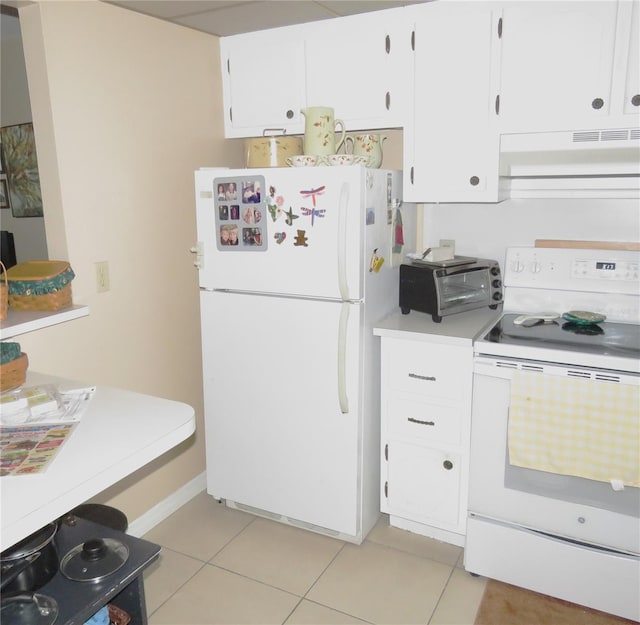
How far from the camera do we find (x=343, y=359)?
225 cm

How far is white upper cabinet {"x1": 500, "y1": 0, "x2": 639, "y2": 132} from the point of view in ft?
6.46

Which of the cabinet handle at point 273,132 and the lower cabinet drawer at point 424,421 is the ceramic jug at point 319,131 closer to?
the cabinet handle at point 273,132

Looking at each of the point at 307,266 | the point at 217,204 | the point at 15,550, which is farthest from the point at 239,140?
the point at 15,550

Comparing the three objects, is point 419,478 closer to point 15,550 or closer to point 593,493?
point 593,493

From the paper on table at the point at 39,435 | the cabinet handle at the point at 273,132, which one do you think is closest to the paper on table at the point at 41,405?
the paper on table at the point at 39,435

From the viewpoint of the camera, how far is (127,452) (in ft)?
4.46

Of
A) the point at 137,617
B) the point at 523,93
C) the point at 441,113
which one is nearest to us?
the point at 137,617

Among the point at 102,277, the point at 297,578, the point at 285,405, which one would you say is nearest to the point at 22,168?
the point at 102,277

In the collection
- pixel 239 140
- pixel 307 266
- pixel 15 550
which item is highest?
pixel 239 140

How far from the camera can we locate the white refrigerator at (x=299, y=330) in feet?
7.27

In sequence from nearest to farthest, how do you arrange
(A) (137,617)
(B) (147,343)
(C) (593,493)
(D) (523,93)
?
1. (A) (137,617)
2. (C) (593,493)
3. (D) (523,93)
4. (B) (147,343)

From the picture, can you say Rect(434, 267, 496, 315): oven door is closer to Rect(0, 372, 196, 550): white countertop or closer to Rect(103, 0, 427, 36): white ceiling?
Rect(103, 0, 427, 36): white ceiling

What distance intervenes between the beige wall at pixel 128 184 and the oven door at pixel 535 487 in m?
1.42

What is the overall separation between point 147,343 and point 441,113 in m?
1.60
